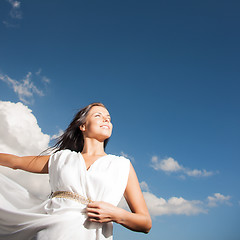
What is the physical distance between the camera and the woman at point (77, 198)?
258cm

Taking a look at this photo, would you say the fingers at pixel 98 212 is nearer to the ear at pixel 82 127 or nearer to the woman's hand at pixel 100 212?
the woman's hand at pixel 100 212

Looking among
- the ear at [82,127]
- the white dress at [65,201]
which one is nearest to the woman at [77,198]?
the white dress at [65,201]

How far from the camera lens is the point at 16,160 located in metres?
3.40

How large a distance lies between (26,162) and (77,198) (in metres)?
1.12

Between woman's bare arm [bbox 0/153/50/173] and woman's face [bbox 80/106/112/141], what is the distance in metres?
0.80

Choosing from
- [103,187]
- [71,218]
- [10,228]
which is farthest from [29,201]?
[103,187]

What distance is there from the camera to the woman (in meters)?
2.58

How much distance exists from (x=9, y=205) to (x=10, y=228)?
1.15 ft

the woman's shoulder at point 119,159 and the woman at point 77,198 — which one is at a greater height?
the woman's shoulder at point 119,159

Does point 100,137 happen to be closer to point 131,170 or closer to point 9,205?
point 131,170

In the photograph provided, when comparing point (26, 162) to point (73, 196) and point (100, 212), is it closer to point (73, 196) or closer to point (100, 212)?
point (73, 196)

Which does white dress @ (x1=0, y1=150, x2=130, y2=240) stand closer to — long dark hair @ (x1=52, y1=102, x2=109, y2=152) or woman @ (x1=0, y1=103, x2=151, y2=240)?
woman @ (x1=0, y1=103, x2=151, y2=240)

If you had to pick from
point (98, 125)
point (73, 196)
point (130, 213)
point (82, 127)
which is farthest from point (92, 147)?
point (130, 213)

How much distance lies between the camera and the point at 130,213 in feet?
8.91
